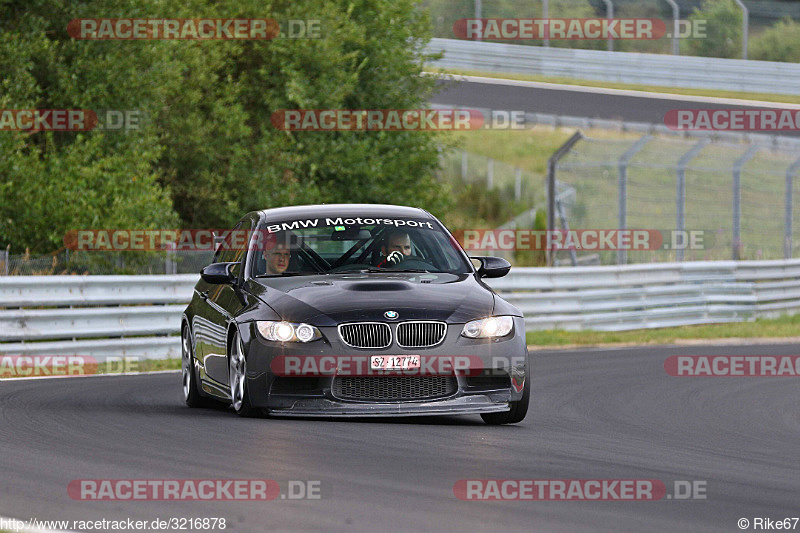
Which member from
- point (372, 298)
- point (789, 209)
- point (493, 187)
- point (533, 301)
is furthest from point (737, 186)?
point (493, 187)

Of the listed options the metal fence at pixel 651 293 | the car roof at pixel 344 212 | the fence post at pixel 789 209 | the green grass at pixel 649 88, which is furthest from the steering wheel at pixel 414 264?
the green grass at pixel 649 88

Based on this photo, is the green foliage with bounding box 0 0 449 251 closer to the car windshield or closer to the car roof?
the car roof

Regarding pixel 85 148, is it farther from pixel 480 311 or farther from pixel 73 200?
pixel 480 311

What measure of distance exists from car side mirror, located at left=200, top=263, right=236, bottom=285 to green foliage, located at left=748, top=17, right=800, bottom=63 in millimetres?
32690

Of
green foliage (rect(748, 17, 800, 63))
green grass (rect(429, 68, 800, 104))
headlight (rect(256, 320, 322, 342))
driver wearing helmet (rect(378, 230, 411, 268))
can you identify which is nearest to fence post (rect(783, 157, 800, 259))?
green grass (rect(429, 68, 800, 104))

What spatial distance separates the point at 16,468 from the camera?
7992 millimetres

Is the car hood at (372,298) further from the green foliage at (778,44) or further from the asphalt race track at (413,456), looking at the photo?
Result: the green foliage at (778,44)

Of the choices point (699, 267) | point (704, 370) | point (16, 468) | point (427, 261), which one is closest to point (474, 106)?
point (699, 267)

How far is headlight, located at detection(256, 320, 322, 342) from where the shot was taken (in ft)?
32.4

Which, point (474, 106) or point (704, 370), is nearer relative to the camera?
point (704, 370)

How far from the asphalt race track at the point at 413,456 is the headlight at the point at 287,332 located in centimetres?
57

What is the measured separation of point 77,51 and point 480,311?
15.5m

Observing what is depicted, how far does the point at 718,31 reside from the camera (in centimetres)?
4050

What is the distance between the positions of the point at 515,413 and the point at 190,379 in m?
3.04
